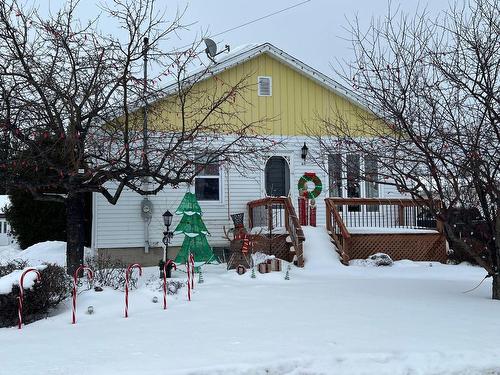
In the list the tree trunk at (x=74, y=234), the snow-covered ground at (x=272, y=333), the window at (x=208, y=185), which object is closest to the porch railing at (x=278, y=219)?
the window at (x=208, y=185)

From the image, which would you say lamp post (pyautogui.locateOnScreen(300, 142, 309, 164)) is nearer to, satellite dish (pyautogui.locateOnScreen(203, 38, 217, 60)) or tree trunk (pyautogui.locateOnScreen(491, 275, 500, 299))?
satellite dish (pyautogui.locateOnScreen(203, 38, 217, 60))

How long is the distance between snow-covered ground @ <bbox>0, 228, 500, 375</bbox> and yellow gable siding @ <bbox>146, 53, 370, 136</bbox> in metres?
6.89

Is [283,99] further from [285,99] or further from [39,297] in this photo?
[39,297]

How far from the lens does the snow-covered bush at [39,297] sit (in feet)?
24.2

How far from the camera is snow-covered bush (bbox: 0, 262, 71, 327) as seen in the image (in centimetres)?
738

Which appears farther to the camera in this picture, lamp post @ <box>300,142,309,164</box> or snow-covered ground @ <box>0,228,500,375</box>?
lamp post @ <box>300,142,309,164</box>

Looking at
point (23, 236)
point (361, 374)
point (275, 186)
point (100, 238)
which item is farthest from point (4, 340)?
point (23, 236)

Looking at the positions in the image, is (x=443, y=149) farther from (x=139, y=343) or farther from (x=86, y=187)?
(x=86, y=187)

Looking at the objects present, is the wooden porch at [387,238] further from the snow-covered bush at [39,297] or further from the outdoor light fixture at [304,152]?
the snow-covered bush at [39,297]

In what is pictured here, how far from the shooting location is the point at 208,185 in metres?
16.1

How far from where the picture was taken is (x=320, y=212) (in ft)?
54.2

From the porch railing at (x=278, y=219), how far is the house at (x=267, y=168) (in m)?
0.31

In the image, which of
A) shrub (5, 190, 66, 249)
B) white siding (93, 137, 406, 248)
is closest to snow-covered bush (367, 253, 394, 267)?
white siding (93, 137, 406, 248)

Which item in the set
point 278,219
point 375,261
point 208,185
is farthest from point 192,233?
point 375,261
